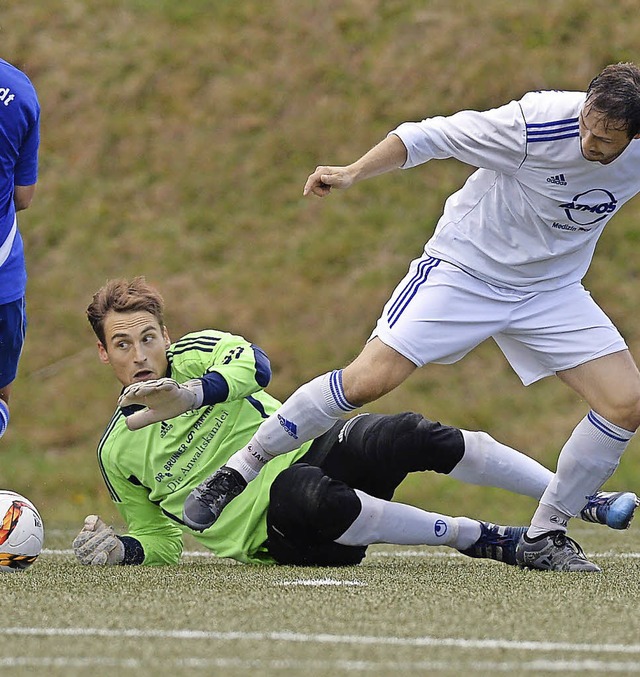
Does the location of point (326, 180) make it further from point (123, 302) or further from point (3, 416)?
point (3, 416)

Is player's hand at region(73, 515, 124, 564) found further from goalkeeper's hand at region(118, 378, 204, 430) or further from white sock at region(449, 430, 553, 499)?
white sock at region(449, 430, 553, 499)

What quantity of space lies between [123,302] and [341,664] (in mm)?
2536

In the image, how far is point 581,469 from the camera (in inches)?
201

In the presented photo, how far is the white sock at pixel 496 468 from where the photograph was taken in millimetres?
5285

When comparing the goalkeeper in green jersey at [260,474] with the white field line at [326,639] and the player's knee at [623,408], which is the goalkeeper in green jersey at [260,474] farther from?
the white field line at [326,639]

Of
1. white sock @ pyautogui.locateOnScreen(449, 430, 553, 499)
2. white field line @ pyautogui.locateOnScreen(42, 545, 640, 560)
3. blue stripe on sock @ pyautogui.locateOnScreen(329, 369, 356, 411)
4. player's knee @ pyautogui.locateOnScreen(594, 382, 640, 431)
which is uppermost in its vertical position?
blue stripe on sock @ pyautogui.locateOnScreen(329, 369, 356, 411)

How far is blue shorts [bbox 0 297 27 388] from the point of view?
5.59 m

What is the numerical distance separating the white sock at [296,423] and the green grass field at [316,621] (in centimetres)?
40

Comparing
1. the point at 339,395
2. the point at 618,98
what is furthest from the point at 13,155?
the point at 618,98

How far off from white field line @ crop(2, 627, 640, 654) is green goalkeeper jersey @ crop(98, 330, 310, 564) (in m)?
1.72

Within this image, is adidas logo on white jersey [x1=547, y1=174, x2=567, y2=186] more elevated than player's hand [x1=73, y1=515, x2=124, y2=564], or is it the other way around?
adidas logo on white jersey [x1=547, y1=174, x2=567, y2=186]

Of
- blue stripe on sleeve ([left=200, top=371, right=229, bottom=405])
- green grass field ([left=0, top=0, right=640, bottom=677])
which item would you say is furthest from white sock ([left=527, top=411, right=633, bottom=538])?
green grass field ([left=0, top=0, right=640, bottom=677])

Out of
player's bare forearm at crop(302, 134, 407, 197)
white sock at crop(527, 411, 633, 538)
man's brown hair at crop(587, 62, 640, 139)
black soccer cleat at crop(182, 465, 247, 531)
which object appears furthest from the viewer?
white sock at crop(527, 411, 633, 538)

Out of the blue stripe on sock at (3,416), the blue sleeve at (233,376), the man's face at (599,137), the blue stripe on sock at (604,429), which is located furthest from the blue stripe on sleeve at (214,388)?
the man's face at (599,137)
